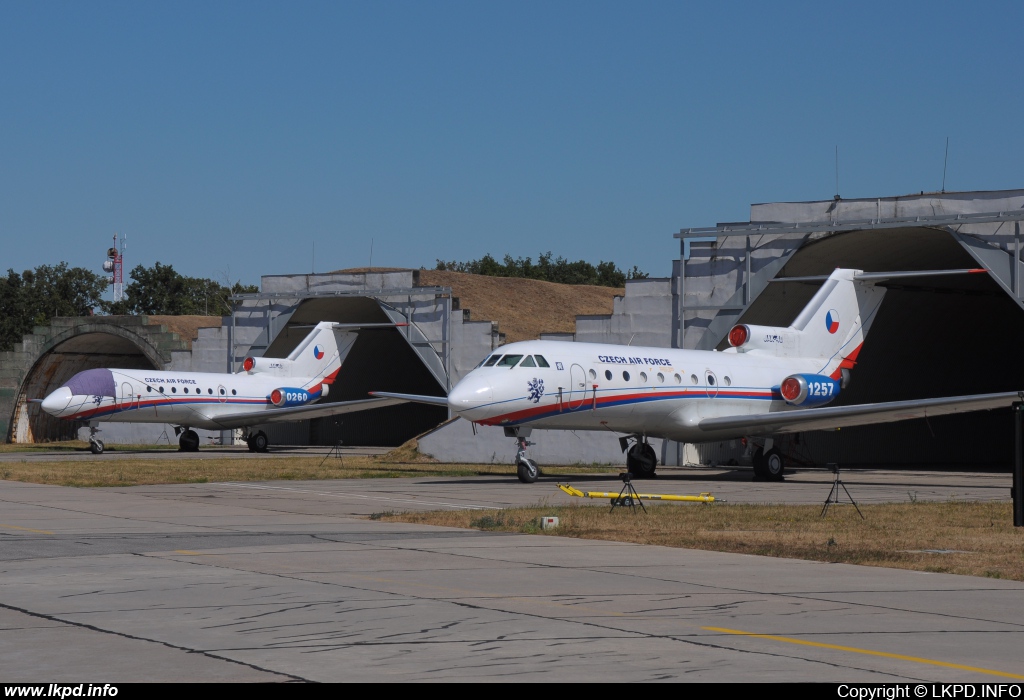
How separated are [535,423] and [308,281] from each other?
89.6 ft

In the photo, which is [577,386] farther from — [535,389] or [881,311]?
[881,311]

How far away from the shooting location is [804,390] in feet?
112

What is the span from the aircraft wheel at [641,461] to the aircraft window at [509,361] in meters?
4.79

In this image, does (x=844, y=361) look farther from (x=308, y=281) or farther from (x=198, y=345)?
(x=198, y=345)

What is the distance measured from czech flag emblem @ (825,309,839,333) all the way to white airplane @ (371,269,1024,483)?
0.03 metres

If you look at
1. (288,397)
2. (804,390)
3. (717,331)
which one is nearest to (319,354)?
(288,397)

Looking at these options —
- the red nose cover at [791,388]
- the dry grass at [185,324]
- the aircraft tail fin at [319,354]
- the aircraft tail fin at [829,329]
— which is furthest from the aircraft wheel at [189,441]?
the red nose cover at [791,388]

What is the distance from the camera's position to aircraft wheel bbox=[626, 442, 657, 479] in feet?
103

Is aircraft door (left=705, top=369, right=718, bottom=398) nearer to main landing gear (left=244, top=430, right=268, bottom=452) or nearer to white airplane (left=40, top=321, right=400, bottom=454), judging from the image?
white airplane (left=40, top=321, right=400, bottom=454)

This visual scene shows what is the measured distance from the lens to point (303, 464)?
38281 millimetres

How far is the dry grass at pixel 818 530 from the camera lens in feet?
43.7

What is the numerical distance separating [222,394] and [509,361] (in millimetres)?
27002

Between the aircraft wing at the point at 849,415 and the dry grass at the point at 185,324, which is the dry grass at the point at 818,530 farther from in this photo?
the dry grass at the point at 185,324

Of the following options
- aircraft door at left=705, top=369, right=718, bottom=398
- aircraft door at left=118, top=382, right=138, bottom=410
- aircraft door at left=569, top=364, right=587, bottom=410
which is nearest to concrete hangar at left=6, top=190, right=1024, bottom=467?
aircraft door at left=705, top=369, right=718, bottom=398
